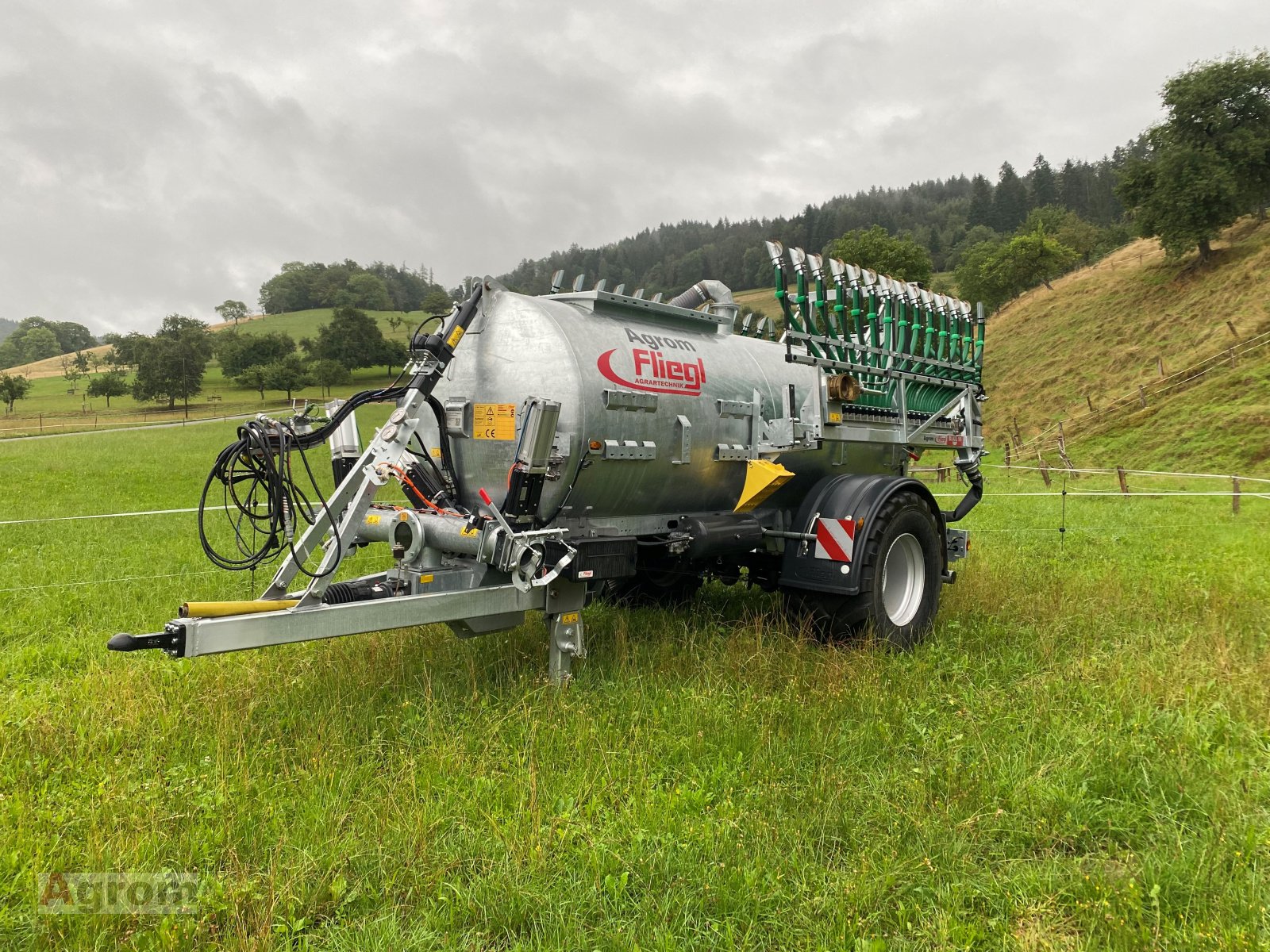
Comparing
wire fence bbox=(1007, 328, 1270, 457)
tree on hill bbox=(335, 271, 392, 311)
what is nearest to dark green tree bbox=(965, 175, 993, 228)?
tree on hill bbox=(335, 271, 392, 311)

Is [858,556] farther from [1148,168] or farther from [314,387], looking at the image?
[314,387]

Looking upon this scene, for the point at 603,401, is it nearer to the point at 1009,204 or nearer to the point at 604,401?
the point at 604,401

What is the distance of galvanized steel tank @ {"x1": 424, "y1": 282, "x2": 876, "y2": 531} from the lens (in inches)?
189

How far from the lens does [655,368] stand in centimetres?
524

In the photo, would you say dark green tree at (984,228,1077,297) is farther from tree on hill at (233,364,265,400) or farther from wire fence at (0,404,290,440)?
tree on hill at (233,364,265,400)

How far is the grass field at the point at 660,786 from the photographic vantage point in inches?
110

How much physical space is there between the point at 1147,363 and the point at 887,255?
78.5ft

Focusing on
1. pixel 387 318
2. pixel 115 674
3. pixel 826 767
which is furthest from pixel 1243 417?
pixel 387 318

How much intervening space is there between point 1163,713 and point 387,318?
83.9 metres

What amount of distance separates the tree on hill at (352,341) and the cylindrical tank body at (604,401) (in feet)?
138

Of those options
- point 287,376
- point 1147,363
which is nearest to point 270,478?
point 1147,363

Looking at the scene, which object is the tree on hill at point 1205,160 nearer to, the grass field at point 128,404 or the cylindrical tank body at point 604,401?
the grass field at point 128,404

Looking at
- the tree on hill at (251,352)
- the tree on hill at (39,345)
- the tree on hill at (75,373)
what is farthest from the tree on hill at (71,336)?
the tree on hill at (251,352)

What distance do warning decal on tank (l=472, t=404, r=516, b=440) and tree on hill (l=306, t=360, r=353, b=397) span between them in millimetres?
50955
